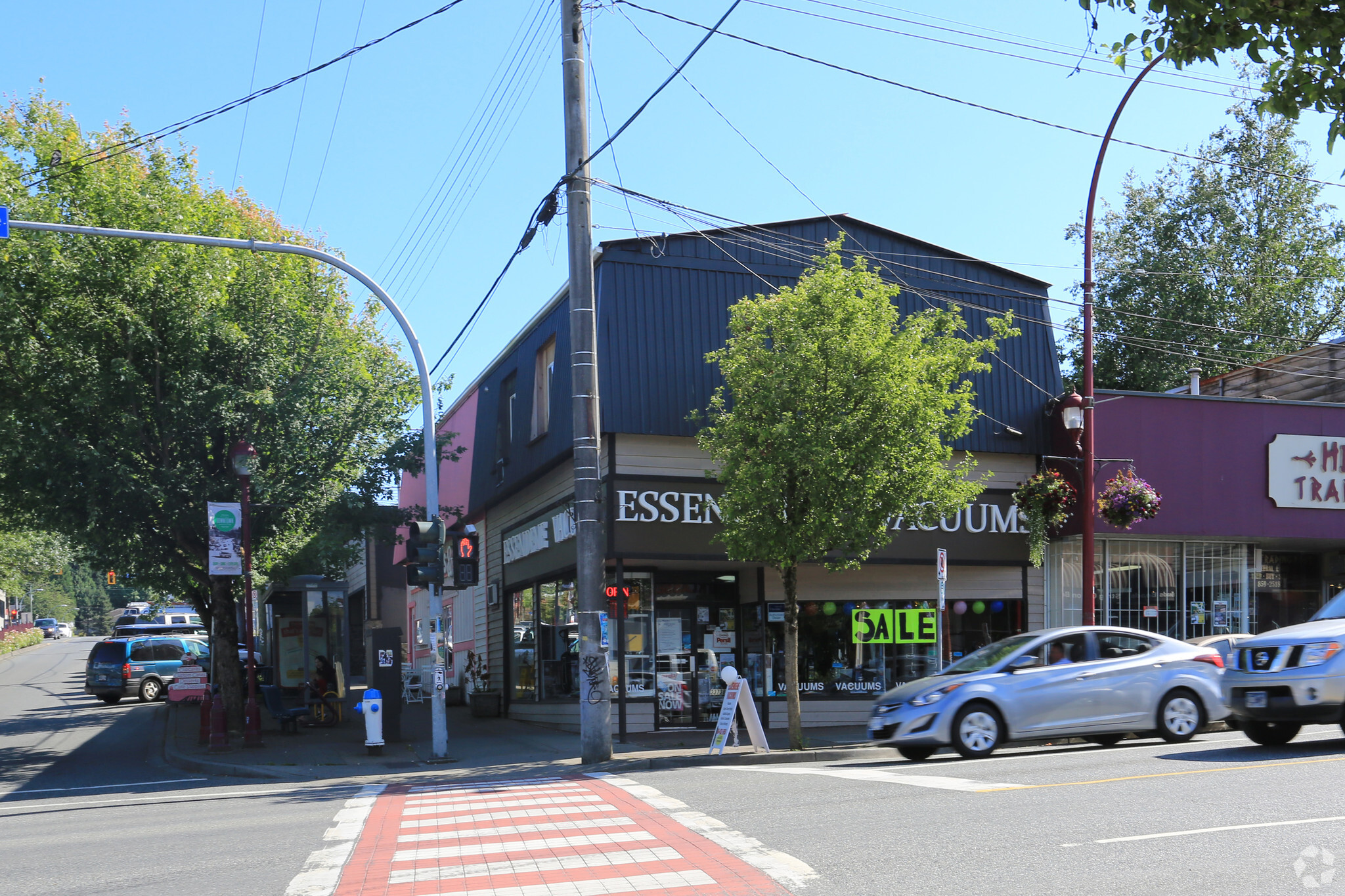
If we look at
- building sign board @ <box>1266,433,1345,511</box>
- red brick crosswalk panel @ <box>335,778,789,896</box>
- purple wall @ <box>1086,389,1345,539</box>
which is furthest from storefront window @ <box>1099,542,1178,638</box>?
red brick crosswalk panel @ <box>335,778,789,896</box>

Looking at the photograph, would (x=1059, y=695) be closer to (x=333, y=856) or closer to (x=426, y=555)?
(x=426, y=555)

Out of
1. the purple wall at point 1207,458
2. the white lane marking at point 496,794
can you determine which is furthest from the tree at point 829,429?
the purple wall at point 1207,458

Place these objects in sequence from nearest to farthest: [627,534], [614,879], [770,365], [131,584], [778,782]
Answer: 1. [614,879]
2. [778,782]
3. [770,365]
4. [627,534]
5. [131,584]

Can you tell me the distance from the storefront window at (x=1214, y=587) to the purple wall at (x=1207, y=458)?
62cm

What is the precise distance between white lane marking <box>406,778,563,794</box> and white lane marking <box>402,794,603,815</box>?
5.10 ft

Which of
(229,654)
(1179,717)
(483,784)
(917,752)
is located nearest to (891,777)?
(917,752)

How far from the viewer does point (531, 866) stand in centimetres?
771

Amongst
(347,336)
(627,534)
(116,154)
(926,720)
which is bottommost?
(926,720)

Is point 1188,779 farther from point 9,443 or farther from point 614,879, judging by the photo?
point 9,443

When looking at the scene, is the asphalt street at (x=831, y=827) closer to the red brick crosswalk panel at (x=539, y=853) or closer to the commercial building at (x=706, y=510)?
the red brick crosswalk panel at (x=539, y=853)

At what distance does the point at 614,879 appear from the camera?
7.14 m

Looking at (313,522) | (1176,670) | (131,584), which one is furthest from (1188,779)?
(131,584)

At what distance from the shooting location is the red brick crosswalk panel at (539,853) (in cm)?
700

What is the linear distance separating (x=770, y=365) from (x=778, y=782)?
673 centimetres
